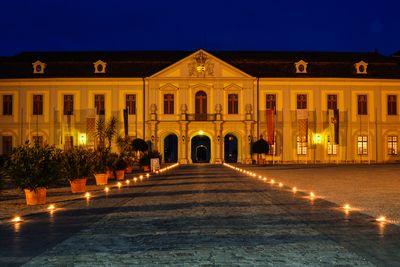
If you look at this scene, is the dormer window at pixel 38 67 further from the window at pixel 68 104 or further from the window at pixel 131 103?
the window at pixel 131 103

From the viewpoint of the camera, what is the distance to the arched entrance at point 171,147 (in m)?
58.4

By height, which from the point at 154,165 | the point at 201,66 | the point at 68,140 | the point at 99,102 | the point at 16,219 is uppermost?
the point at 201,66

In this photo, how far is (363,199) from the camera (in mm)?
15992

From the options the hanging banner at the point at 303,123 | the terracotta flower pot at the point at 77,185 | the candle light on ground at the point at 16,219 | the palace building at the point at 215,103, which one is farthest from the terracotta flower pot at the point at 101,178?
the hanging banner at the point at 303,123

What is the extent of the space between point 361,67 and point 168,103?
1835 centimetres

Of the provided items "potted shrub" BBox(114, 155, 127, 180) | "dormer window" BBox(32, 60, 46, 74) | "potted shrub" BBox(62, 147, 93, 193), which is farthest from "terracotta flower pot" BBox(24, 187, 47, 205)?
"dormer window" BBox(32, 60, 46, 74)

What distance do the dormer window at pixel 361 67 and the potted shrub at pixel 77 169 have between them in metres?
38.3

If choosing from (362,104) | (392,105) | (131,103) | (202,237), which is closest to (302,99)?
(362,104)

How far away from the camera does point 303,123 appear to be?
52.4 m

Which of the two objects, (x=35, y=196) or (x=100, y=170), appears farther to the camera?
(x=100, y=170)

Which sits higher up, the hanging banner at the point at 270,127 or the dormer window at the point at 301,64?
the dormer window at the point at 301,64

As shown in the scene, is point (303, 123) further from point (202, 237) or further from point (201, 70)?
point (202, 237)

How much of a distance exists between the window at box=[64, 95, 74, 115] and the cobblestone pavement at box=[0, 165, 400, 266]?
132ft

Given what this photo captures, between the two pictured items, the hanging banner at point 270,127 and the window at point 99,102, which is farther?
the window at point 99,102
